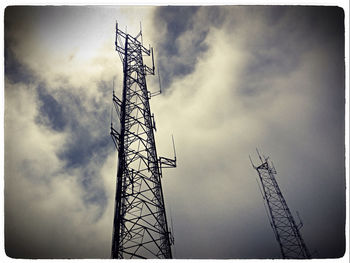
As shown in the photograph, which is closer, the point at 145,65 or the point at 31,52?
the point at 31,52

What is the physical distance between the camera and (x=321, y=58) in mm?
7426

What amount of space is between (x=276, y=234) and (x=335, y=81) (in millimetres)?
9804

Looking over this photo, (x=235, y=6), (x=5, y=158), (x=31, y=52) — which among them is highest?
(x=235, y=6)

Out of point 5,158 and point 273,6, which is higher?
point 273,6

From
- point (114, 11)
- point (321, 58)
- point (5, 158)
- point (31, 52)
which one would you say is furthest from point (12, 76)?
point (321, 58)

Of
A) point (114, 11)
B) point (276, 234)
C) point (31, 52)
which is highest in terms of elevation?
point (114, 11)

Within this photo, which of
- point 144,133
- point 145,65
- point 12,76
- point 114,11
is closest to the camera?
point 12,76

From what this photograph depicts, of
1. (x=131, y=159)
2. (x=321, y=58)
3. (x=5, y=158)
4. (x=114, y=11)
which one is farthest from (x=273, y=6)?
(x=5, y=158)

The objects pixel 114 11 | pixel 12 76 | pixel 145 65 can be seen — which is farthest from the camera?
pixel 145 65

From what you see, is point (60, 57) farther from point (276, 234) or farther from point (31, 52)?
point (276, 234)

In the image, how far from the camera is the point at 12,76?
7.17 m

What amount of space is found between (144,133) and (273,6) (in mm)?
5954

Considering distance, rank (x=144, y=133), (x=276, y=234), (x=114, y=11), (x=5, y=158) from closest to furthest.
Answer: (x=5, y=158) → (x=114, y=11) → (x=144, y=133) → (x=276, y=234)

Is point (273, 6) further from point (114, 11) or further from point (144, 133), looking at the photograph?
point (144, 133)
